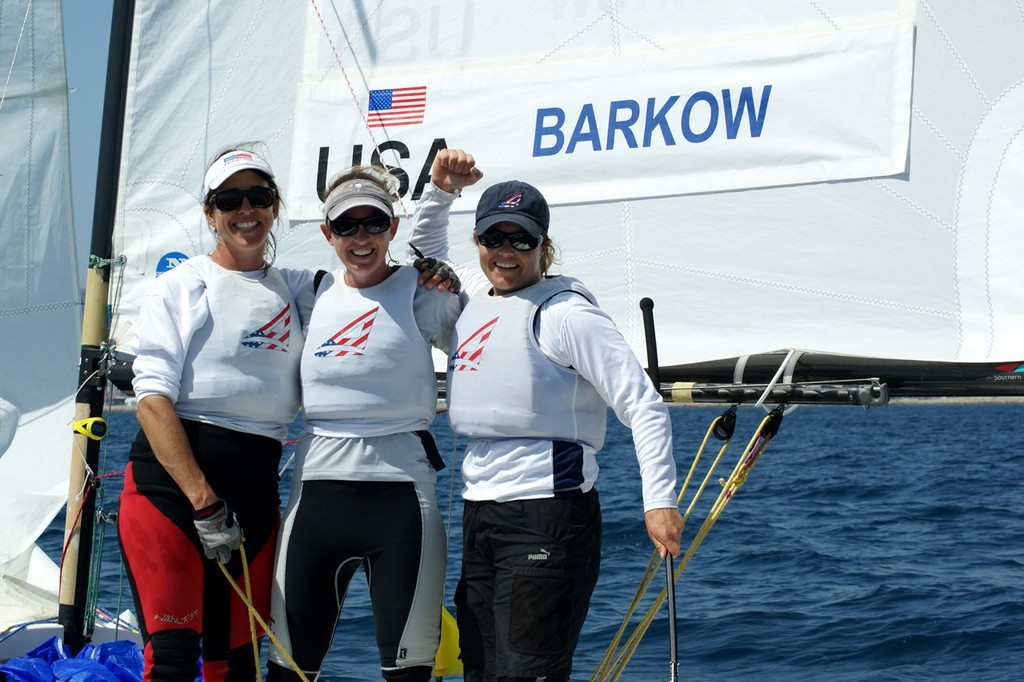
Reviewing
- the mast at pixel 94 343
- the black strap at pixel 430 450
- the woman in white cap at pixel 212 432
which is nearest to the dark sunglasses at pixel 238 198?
the woman in white cap at pixel 212 432

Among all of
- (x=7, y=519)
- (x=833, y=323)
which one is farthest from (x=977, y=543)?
(x=7, y=519)

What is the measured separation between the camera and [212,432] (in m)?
2.75

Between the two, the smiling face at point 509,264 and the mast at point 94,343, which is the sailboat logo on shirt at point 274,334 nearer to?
the smiling face at point 509,264

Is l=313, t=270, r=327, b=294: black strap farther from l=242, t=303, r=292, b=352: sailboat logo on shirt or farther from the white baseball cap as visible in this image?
the white baseball cap

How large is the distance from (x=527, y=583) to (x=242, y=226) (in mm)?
1067

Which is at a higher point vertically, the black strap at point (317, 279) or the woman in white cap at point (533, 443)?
the black strap at point (317, 279)

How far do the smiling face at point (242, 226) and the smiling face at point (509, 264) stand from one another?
54cm

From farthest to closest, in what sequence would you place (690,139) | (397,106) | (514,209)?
(397,106)
(690,139)
(514,209)

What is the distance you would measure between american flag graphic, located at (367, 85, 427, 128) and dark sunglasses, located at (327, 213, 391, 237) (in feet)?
3.47

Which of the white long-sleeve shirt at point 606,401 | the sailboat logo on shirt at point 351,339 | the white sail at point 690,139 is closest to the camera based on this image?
the white long-sleeve shirt at point 606,401

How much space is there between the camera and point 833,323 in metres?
3.28

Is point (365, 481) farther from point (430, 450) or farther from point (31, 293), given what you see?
point (31, 293)

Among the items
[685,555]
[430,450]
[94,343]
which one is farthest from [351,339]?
[94,343]

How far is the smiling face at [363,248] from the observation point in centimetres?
276
